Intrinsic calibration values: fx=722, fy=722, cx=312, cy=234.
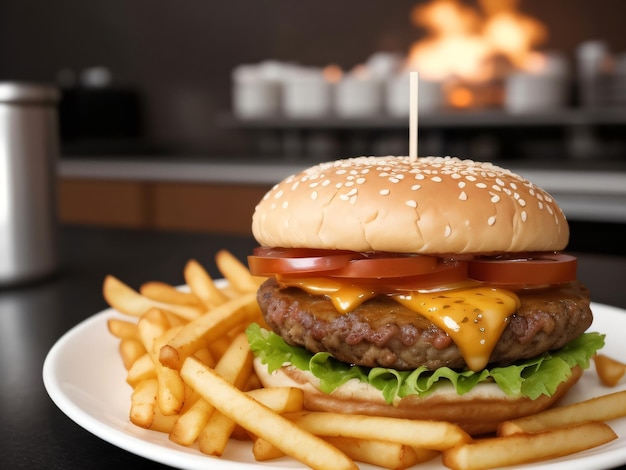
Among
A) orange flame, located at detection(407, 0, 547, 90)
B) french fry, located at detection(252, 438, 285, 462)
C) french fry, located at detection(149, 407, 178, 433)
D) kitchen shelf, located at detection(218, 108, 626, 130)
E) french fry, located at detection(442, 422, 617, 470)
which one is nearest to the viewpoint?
french fry, located at detection(442, 422, 617, 470)

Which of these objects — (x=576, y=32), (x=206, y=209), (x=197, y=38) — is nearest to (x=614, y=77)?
(x=576, y=32)

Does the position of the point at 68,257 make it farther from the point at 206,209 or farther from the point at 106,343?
the point at 206,209

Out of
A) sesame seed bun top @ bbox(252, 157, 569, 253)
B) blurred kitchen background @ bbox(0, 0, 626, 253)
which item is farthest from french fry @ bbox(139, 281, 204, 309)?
blurred kitchen background @ bbox(0, 0, 626, 253)

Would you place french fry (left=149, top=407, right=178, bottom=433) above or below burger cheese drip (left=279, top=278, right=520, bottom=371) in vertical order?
below

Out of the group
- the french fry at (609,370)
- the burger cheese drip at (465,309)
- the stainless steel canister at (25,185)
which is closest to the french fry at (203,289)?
the burger cheese drip at (465,309)

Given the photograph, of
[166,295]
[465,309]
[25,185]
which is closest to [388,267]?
[465,309]

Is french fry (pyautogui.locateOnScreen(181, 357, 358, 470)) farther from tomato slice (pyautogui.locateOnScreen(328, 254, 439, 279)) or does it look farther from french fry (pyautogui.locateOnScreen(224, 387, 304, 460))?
tomato slice (pyautogui.locateOnScreen(328, 254, 439, 279))

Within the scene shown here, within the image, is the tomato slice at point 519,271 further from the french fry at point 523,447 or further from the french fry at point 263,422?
the french fry at point 263,422
